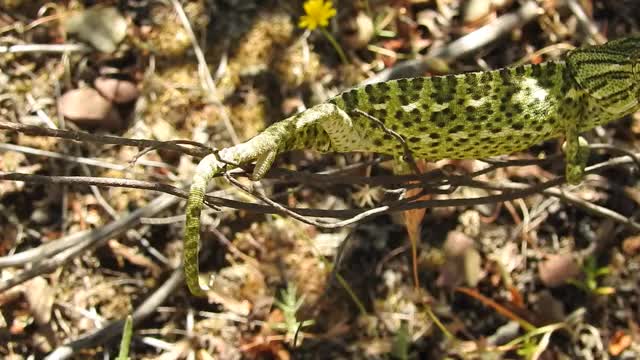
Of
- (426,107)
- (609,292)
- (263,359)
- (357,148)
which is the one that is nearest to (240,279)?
(263,359)

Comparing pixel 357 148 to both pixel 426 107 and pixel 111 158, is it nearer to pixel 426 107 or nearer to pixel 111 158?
pixel 426 107

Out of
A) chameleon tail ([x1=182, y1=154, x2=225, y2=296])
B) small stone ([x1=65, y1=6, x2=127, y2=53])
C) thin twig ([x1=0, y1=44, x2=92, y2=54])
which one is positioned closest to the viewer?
chameleon tail ([x1=182, y1=154, x2=225, y2=296])

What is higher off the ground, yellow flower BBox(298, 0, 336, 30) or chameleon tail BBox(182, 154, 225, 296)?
yellow flower BBox(298, 0, 336, 30)

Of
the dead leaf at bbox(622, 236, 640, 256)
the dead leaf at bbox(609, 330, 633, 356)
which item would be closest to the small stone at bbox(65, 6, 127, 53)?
the dead leaf at bbox(622, 236, 640, 256)

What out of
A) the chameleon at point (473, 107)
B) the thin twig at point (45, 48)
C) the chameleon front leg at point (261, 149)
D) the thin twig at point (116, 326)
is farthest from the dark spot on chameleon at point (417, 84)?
the thin twig at point (45, 48)

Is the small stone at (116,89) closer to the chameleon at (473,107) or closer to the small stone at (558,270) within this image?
the chameleon at (473,107)

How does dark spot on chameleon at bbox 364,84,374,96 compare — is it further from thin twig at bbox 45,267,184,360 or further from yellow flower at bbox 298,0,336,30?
thin twig at bbox 45,267,184,360

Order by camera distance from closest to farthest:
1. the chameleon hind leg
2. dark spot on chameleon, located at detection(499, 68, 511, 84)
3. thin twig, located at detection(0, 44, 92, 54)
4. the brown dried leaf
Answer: dark spot on chameleon, located at detection(499, 68, 511, 84) → the chameleon hind leg → the brown dried leaf → thin twig, located at detection(0, 44, 92, 54)

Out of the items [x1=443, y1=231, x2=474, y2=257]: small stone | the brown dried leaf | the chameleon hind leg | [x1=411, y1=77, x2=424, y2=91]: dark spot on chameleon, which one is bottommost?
[x1=443, y1=231, x2=474, y2=257]: small stone
